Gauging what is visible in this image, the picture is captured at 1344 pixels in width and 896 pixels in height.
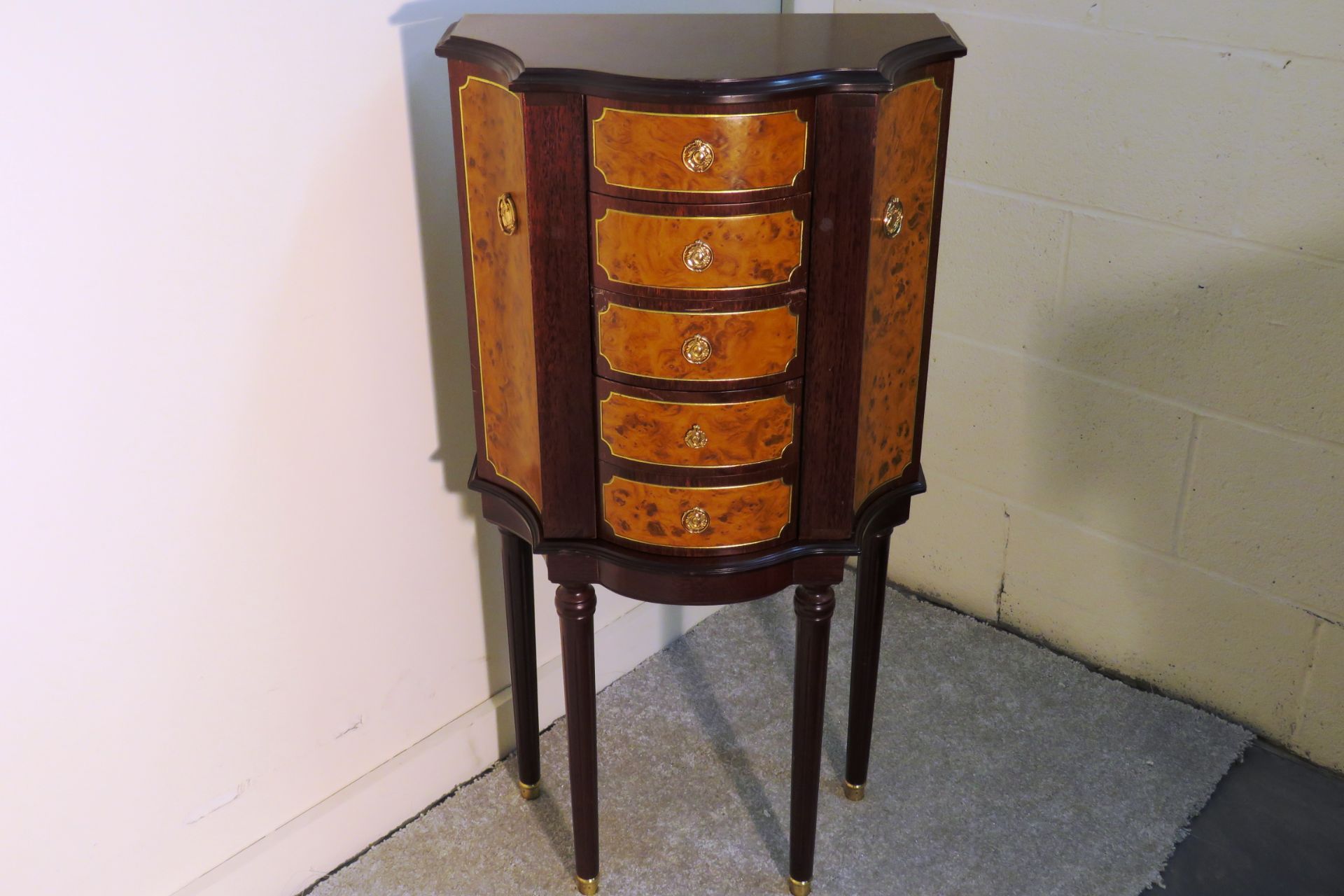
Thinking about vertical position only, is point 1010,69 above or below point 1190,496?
above

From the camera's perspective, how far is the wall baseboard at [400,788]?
5.10 feet

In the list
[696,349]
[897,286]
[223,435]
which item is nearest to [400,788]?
[223,435]

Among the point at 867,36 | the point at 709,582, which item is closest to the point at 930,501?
the point at 709,582

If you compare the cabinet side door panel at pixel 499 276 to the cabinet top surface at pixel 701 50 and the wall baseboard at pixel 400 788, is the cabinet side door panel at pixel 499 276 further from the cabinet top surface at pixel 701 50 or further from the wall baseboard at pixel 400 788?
the wall baseboard at pixel 400 788

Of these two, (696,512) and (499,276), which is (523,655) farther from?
(499,276)

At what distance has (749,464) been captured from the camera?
1.28 meters

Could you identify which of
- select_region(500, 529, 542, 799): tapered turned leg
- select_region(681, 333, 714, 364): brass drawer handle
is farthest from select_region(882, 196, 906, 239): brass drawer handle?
select_region(500, 529, 542, 799): tapered turned leg

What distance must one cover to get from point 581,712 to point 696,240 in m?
0.61

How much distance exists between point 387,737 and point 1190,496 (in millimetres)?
1225

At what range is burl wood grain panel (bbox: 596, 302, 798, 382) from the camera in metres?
1.20

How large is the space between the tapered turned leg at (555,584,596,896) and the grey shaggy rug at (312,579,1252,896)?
0.09m

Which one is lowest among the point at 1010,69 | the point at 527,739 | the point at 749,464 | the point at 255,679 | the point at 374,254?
the point at 527,739

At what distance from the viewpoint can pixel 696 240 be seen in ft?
3.82

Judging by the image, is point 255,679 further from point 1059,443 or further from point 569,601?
point 1059,443
